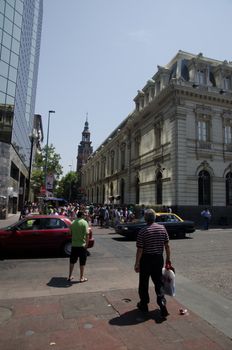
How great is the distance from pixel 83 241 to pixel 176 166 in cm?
2010

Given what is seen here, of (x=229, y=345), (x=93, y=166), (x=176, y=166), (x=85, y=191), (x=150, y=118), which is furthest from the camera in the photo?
(x=85, y=191)

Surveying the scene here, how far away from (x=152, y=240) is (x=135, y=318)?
4.38ft

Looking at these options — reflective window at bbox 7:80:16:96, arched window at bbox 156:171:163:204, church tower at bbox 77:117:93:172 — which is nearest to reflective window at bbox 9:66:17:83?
reflective window at bbox 7:80:16:96

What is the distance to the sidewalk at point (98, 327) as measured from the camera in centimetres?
423

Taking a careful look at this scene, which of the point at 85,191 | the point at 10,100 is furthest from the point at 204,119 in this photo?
the point at 85,191

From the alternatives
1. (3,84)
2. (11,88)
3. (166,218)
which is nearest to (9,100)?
(11,88)

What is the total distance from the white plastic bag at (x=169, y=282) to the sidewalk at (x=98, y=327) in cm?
41

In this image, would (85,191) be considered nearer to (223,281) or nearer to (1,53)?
(1,53)

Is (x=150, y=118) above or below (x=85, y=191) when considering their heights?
above

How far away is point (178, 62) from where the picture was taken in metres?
30.2

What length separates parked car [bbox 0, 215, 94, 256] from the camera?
11164mm

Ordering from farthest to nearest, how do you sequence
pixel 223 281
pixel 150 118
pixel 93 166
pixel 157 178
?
pixel 93 166 < pixel 150 118 < pixel 157 178 < pixel 223 281

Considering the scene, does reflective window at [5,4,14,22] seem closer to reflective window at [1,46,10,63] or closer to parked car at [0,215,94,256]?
reflective window at [1,46,10,63]

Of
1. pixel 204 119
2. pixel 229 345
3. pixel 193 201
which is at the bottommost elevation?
pixel 229 345
